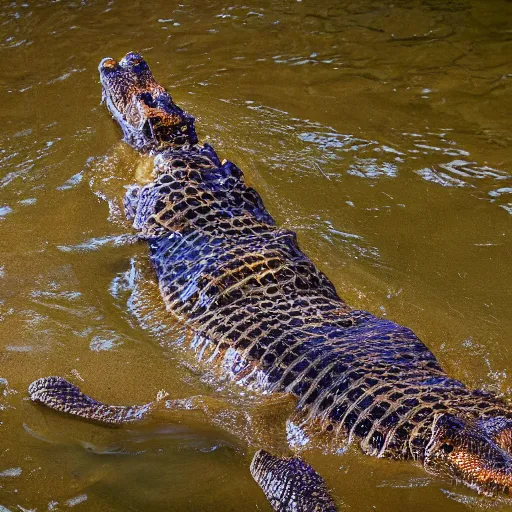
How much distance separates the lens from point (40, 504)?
3.00m

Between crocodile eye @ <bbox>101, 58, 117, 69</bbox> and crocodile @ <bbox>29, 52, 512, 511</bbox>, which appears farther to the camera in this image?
crocodile eye @ <bbox>101, 58, 117, 69</bbox>

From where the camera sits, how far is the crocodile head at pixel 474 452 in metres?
2.79

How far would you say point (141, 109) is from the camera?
6293 mm

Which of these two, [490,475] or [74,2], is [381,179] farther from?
[74,2]

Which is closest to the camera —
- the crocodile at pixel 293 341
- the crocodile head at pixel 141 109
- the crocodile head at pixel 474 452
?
the crocodile head at pixel 474 452

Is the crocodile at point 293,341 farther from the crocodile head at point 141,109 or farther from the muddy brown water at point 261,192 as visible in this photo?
the crocodile head at point 141,109

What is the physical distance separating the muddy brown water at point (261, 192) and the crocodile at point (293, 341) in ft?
0.38

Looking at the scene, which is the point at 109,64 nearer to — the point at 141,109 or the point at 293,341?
the point at 141,109

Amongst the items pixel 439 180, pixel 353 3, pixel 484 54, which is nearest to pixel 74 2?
pixel 353 3

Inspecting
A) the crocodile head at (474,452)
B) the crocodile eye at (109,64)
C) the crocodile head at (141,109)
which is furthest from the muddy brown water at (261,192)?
the crocodile eye at (109,64)

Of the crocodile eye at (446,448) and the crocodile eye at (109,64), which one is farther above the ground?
the crocodile eye at (109,64)

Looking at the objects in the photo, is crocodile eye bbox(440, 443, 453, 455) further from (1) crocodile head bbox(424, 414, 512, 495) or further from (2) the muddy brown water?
(2) the muddy brown water

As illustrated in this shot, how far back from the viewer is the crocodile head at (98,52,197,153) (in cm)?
609

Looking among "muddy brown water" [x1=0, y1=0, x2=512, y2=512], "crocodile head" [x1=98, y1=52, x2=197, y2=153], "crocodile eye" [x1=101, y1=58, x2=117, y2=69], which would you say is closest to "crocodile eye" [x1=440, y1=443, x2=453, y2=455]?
"muddy brown water" [x1=0, y1=0, x2=512, y2=512]
